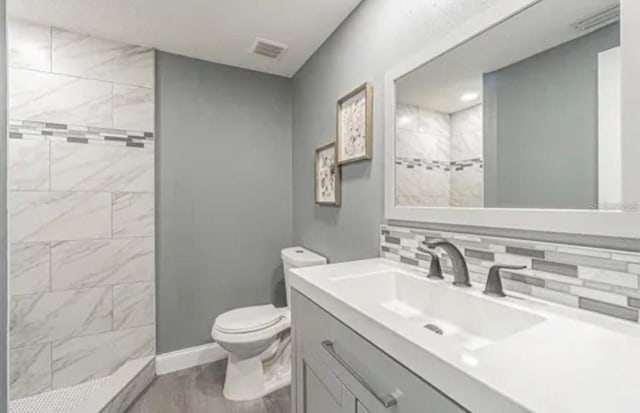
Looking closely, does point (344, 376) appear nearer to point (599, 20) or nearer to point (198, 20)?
point (599, 20)

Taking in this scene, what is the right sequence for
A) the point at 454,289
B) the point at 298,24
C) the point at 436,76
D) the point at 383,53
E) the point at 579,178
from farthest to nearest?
1. the point at 298,24
2. the point at 383,53
3. the point at 436,76
4. the point at 454,289
5. the point at 579,178

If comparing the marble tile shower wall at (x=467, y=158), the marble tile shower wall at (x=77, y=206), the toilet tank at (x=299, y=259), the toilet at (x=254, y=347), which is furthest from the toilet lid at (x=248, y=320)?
the marble tile shower wall at (x=467, y=158)

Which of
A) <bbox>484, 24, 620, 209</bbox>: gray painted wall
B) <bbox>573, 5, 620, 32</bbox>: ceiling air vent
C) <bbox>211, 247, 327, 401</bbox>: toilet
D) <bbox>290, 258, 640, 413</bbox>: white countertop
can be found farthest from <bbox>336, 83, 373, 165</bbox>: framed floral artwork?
<bbox>290, 258, 640, 413</bbox>: white countertop

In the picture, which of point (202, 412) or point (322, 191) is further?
point (322, 191)

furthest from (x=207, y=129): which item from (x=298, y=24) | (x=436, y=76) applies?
(x=436, y=76)

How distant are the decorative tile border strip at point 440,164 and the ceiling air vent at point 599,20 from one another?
444 millimetres

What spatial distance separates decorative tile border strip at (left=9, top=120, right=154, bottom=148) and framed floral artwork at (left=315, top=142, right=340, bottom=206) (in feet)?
3.89

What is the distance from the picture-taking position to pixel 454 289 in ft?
3.39

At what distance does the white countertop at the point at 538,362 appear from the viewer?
451 mm

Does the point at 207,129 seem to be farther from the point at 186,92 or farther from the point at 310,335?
the point at 310,335

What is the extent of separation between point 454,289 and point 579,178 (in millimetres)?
480

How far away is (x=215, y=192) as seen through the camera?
236 centimetres

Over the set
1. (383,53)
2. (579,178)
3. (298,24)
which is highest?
(298,24)

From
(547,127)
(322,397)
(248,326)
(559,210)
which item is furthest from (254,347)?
(547,127)
